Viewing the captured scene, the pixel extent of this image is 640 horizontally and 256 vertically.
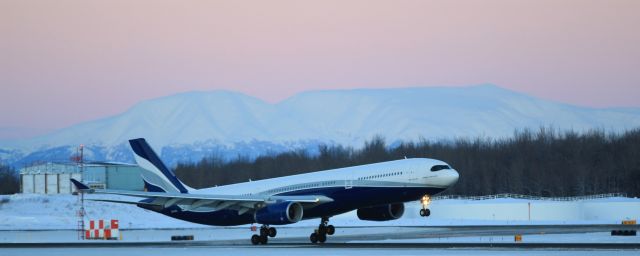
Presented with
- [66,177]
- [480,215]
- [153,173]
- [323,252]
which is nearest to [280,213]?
[323,252]

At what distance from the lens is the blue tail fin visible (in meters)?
74.6

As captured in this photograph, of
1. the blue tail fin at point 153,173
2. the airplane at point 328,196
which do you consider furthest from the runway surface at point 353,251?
→ the blue tail fin at point 153,173

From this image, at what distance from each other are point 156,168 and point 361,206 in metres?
18.9

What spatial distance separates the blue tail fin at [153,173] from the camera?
2938 inches

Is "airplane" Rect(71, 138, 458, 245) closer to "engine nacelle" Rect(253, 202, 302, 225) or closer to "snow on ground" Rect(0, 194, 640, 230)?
"engine nacelle" Rect(253, 202, 302, 225)

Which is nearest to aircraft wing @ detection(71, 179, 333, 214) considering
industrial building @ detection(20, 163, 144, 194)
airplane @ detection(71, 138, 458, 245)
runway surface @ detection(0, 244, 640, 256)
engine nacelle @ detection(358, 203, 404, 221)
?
airplane @ detection(71, 138, 458, 245)

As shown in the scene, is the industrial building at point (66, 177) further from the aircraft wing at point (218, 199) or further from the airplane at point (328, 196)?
the airplane at point (328, 196)

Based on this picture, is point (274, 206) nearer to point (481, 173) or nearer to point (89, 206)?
point (89, 206)

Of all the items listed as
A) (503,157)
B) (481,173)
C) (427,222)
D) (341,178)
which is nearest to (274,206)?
(341,178)

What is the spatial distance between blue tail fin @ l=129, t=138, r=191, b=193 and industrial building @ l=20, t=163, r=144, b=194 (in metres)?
85.6

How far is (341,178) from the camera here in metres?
63.2

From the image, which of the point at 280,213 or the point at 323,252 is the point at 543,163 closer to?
the point at 280,213

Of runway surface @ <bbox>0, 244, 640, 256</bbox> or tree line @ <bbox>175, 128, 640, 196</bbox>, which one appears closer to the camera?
runway surface @ <bbox>0, 244, 640, 256</bbox>

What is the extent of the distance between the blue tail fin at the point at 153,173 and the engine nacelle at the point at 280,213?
13707 mm
